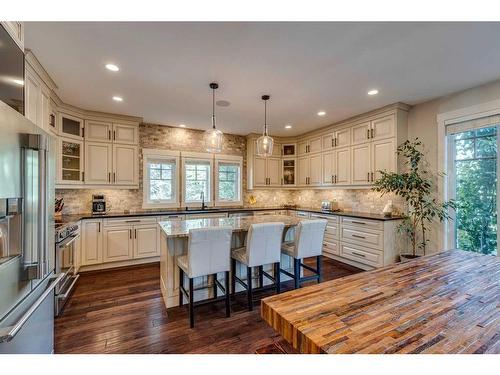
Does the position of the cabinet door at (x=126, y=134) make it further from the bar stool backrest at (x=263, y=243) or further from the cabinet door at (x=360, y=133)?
the cabinet door at (x=360, y=133)

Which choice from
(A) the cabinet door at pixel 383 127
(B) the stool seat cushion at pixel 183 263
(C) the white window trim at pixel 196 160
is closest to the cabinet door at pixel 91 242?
(C) the white window trim at pixel 196 160

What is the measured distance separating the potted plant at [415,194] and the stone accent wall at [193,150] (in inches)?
13.3

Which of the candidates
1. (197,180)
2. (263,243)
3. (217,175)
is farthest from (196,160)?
(263,243)

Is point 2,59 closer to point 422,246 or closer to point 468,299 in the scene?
point 468,299

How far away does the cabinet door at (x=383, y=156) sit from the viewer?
376 centimetres

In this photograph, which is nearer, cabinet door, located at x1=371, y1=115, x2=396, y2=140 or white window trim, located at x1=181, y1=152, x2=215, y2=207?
cabinet door, located at x1=371, y1=115, x2=396, y2=140

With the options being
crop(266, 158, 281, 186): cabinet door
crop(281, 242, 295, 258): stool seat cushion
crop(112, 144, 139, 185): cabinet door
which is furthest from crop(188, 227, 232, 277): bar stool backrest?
crop(266, 158, 281, 186): cabinet door

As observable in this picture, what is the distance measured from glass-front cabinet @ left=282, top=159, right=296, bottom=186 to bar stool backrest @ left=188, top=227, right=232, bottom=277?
12.4ft

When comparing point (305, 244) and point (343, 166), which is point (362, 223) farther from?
point (305, 244)

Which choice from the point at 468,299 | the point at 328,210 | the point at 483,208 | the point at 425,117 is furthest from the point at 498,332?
the point at 328,210

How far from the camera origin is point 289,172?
19.6 ft

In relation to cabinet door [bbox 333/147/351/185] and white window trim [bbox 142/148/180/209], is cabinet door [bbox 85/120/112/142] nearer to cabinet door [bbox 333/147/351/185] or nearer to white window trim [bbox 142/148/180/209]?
white window trim [bbox 142/148/180/209]

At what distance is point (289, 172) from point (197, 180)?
231cm

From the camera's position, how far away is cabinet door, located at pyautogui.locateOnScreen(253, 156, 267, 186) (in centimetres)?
564
